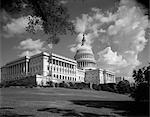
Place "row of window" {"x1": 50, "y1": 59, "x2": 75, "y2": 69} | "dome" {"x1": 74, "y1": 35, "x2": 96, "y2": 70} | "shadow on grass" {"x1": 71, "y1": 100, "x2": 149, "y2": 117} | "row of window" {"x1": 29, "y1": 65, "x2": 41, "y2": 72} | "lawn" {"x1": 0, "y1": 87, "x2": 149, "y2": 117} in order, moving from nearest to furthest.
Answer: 1. "lawn" {"x1": 0, "y1": 87, "x2": 149, "y2": 117}
2. "shadow on grass" {"x1": 71, "y1": 100, "x2": 149, "y2": 117}
3. "row of window" {"x1": 29, "y1": 65, "x2": 41, "y2": 72}
4. "row of window" {"x1": 50, "y1": 59, "x2": 75, "y2": 69}
5. "dome" {"x1": 74, "y1": 35, "x2": 96, "y2": 70}

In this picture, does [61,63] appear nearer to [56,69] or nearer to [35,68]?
[56,69]

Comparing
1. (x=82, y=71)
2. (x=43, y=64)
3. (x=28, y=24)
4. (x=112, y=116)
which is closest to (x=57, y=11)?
(x=28, y=24)

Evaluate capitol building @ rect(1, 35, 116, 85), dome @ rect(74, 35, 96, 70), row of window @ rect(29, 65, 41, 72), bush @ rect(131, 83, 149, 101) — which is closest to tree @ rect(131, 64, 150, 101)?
bush @ rect(131, 83, 149, 101)

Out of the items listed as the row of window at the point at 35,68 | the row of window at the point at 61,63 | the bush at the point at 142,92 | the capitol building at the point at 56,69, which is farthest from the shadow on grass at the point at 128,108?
the row of window at the point at 61,63

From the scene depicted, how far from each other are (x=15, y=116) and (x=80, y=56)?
10730 centimetres

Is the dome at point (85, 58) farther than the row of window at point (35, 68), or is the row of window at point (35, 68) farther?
the dome at point (85, 58)

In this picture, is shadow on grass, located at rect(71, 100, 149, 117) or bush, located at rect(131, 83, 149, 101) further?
bush, located at rect(131, 83, 149, 101)

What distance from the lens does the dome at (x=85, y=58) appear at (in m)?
116

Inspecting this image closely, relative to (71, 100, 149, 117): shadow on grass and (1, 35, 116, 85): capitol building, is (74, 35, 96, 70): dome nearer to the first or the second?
(1, 35, 116, 85): capitol building

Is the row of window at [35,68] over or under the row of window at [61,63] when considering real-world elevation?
under

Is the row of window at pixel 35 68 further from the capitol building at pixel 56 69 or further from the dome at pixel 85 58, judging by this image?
the dome at pixel 85 58

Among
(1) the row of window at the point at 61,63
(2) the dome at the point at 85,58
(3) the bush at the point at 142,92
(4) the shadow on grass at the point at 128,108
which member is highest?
(2) the dome at the point at 85,58

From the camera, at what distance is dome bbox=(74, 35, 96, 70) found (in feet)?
380

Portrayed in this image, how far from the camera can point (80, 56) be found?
117250 millimetres
